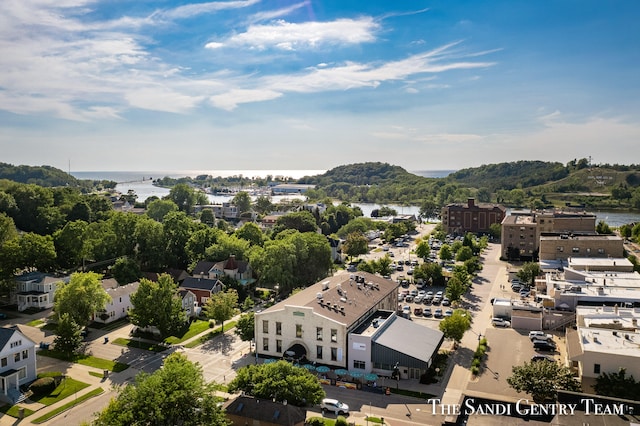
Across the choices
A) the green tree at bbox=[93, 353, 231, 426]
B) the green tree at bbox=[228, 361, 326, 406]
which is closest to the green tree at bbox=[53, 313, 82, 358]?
the green tree at bbox=[93, 353, 231, 426]

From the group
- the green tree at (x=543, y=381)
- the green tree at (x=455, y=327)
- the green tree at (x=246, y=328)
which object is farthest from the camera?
the green tree at (x=246, y=328)

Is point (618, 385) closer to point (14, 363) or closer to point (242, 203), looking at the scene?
point (14, 363)

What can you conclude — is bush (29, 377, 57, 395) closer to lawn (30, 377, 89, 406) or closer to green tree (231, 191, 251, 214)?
lawn (30, 377, 89, 406)

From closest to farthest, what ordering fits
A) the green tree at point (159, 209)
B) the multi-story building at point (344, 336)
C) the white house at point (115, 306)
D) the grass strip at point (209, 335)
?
the multi-story building at point (344, 336) < the grass strip at point (209, 335) < the white house at point (115, 306) < the green tree at point (159, 209)

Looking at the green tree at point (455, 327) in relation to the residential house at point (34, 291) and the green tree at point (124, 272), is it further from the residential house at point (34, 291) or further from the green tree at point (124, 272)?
the residential house at point (34, 291)

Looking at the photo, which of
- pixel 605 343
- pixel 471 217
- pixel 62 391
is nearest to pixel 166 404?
pixel 62 391

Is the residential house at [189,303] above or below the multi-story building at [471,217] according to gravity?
below

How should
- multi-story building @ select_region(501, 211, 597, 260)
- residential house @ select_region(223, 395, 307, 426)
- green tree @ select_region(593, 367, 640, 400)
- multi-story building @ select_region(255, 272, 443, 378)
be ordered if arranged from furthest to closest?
1. multi-story building @ select_region(501, 211, 597, 260)
2. multi-story building @ select_region(255, 272, 443, 378)
3. green tree @ select_region(593, 367, 640, 400)
4. residential house @ select_region(223, 395, 307, 426)

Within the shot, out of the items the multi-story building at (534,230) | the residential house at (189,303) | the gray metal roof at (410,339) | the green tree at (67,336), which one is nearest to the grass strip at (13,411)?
the green tree at (67,336)
